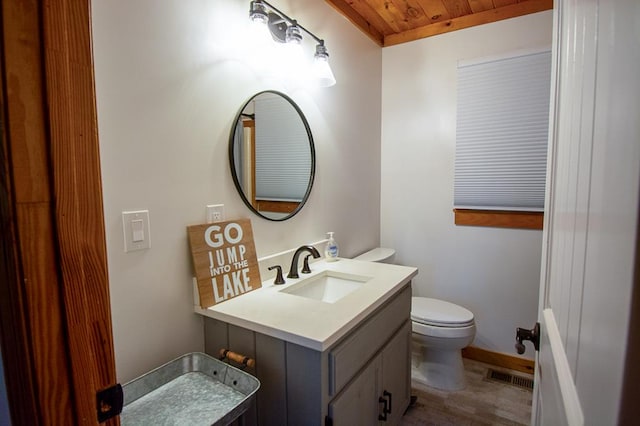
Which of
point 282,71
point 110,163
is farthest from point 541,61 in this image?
point 110,163

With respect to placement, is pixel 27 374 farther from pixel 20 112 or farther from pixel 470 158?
pixel 470 158

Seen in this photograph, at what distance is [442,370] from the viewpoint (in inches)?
85.6

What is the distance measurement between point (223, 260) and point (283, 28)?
3.78 ft

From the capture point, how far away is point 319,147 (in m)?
2.00

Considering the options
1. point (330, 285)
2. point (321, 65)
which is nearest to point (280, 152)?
point (321, 65)

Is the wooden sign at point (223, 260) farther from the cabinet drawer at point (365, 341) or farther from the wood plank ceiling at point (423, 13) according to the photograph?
the wood plank ceiling at point (423, 13)

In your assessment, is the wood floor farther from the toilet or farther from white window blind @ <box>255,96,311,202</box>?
white window blind @ <box>255,96,311,202</box>

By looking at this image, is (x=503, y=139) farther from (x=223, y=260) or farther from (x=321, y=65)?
(x=223, y=260)

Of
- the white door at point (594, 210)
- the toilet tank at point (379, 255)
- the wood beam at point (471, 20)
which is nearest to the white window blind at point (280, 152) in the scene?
the toilet tank at point (379, 255)

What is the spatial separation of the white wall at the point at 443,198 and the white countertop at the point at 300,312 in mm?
1139

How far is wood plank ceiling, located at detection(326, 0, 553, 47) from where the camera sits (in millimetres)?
2172

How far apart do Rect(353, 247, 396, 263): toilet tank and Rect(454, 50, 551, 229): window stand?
567 millimetres

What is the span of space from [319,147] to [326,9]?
84 centimetres

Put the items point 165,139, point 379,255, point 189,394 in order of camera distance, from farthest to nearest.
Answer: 1. point 379,255
2. point 165,139
3. point 189,394
